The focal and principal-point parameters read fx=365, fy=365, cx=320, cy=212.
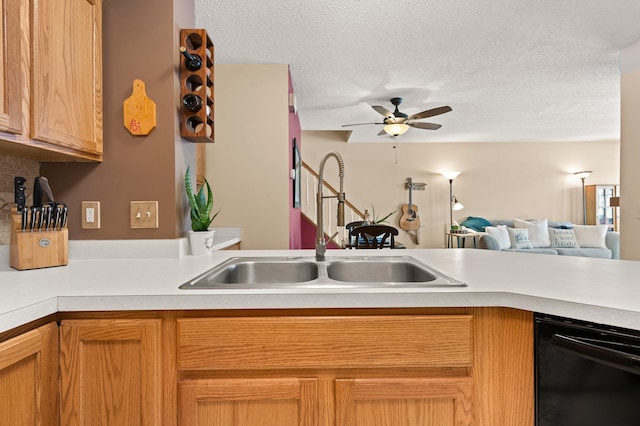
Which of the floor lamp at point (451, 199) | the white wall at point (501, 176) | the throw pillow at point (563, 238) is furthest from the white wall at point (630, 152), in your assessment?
the white wall at point (501, 176)

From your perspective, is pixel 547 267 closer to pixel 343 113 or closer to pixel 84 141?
pixel 84 141

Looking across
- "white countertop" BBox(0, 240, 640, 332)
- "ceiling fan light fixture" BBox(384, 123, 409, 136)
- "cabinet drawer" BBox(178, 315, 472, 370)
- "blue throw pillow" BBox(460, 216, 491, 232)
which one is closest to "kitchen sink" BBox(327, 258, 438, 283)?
"white countertop" BBox(0, 240, 640, 332)

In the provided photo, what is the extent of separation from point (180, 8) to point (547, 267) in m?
1.90

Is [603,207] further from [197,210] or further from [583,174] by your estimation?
[197,210]

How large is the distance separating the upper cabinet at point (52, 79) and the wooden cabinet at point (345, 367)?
2.74 ft

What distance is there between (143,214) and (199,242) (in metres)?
0.27

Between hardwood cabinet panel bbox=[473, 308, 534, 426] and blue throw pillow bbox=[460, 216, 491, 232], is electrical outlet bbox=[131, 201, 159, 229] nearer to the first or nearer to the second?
hardwood cabinet panel bbox=[473, 308, 534, 426]

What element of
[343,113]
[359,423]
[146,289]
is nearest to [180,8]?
[146,289]

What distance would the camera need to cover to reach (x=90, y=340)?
883 millimetres

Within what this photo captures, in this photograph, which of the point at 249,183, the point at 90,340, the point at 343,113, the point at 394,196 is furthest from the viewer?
the point at 394,196

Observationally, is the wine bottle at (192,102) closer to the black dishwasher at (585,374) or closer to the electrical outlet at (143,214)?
the electrical outlet at (143,214)

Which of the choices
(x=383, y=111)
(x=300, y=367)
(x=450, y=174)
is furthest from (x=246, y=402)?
(x=450, y=174)

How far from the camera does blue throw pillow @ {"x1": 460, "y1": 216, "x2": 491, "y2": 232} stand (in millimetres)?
6754

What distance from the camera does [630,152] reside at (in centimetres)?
331
